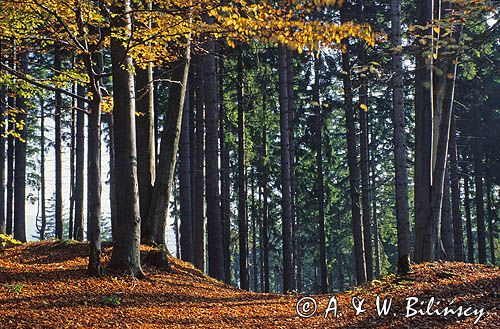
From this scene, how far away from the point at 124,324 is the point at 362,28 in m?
5.55

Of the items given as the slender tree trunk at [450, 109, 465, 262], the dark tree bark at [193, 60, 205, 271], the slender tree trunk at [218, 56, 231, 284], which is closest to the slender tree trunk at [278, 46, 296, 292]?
the dark tree bark at [193, 60, 205, 271]

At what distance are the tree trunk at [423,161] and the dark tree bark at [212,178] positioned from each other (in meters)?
6.40

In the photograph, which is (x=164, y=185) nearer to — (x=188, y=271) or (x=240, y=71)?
(x=188, y=271)

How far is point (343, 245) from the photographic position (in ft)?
118

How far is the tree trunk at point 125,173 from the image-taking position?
9.14 metres

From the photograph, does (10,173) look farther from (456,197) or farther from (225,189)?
(456,197)

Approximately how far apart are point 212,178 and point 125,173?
604 centimetres

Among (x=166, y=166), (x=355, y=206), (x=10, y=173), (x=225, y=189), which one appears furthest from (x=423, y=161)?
(x=10, y=173)

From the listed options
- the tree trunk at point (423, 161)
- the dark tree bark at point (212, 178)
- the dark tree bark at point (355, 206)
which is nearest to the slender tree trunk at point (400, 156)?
the tree trunk at point (423, 161)

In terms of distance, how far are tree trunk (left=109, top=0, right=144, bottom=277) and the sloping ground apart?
44 centimetres

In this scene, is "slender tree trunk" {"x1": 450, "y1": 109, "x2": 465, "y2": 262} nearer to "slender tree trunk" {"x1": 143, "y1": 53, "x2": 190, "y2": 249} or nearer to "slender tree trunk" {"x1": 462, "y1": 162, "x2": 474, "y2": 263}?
"slender tree trunk" {"x1": 462, "y1": 162, "x2": 474, "y2": 263}

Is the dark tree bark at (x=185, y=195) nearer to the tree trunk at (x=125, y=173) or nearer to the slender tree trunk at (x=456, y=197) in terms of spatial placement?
the tree trunk at (x=125, y=173)

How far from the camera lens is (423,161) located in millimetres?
10898

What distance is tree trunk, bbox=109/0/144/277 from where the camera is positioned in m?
9.14
